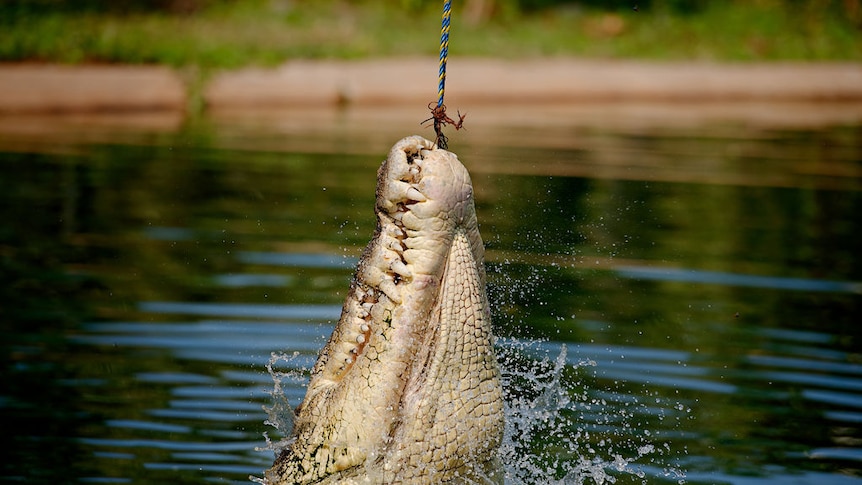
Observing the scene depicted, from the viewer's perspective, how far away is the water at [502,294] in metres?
5.38

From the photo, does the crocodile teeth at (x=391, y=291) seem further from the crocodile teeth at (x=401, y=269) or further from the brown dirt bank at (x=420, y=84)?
the brown dirt bank at (x=420, y=84)

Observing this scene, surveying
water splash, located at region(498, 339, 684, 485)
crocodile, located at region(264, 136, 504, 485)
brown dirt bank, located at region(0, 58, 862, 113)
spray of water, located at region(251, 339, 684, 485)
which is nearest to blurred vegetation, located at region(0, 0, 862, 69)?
brown dirt bank, located at region(0, 58, 862, 113)

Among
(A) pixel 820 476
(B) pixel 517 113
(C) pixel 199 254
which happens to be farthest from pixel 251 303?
(B) pixel 517 113

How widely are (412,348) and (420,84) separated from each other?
13.8m

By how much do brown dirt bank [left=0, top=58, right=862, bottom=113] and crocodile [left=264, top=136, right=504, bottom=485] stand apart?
501 inches

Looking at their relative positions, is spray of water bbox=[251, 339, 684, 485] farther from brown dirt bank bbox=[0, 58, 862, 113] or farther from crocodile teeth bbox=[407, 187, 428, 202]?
brown dirt bank bbox=[0, 58, 862, 113]

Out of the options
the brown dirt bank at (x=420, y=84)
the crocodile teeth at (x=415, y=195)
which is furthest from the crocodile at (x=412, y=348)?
the brown dirt bank at (x=420, y=84)

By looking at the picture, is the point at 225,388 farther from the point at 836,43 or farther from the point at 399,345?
the point at 836,43

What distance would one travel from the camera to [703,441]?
218 inches

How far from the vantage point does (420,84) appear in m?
16.9

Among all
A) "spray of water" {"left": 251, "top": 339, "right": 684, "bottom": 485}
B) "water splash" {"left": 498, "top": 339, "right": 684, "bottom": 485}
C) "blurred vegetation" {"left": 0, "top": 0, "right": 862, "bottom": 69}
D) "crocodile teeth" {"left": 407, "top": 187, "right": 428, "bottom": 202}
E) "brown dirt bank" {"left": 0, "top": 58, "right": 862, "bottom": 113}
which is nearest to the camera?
"crocodile teeth" {"left": 407, "top": 187, "right": 428, "bottom": 202}

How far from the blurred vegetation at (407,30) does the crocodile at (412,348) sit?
537 inches

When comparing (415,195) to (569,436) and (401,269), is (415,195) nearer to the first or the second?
(401,269)

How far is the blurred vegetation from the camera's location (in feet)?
55.7
